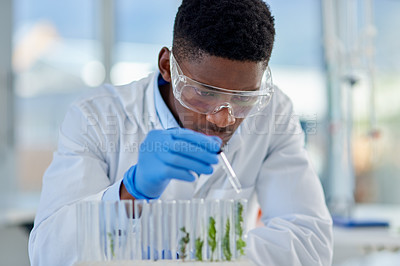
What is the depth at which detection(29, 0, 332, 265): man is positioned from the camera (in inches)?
57.6

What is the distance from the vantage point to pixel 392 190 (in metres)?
5.97

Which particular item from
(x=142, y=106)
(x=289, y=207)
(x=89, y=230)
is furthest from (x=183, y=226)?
(x=142, y=106)

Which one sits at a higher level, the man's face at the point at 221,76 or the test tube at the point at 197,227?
the man's face at the point at 221,76

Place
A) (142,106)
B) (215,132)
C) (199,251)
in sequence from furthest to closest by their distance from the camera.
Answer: (142,106)
(215,132)
(199,251)

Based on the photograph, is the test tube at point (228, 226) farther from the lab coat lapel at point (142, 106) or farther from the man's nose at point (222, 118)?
the lab coat lapel at point (142, 106)

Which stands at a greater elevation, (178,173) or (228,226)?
(178,173)

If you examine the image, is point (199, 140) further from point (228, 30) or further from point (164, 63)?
point (164, 63)

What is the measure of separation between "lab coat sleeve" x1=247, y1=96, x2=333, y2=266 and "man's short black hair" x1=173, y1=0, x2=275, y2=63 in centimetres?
52

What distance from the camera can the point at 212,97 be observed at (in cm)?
150

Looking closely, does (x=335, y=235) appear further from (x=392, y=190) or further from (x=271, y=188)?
(x=392, y=190)

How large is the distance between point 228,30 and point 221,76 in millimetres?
137

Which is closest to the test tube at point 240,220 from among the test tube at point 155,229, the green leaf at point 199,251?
the green leaf at point 199,251

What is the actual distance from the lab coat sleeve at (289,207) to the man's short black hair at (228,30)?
515 millimetres

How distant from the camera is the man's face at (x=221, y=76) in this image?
4.84 feet
